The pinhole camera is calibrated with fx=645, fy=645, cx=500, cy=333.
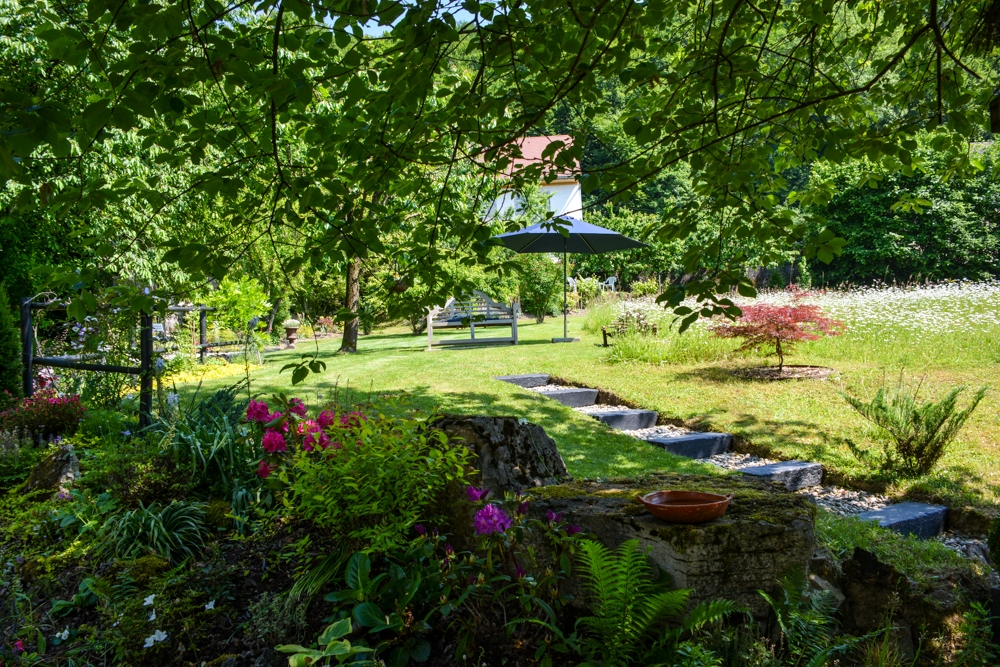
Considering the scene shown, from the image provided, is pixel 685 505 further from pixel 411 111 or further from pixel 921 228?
pixel 921 228

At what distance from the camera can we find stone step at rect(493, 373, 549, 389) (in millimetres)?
8711

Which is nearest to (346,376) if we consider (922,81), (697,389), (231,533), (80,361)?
(80,361)

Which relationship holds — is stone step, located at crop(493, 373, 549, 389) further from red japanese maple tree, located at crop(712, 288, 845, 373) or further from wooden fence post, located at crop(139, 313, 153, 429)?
wooden fence post, located at crop(139, 313, 153, 429)

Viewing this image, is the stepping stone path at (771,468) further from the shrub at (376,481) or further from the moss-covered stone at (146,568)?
the moss-covered stone at (146,568)

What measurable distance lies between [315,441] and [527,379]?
581 centimetres

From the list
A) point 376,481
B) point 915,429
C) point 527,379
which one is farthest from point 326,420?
point 527,379

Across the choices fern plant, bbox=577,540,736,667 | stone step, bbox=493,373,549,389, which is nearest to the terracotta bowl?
fern plant, bbox=577,540,736,667

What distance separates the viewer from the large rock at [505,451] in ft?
10.4

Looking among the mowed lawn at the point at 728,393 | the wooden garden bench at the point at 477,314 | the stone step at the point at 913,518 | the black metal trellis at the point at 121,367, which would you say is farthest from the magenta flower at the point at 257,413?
the wooden garden bench at the point at 477,314

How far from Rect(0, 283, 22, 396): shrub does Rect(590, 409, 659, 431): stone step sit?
5799 mm

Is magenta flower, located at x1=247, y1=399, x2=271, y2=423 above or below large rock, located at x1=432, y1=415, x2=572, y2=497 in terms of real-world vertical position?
above

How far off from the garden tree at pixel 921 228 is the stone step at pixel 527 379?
18.7 metres

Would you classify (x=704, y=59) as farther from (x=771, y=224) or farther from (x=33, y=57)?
(x=33, y=57)

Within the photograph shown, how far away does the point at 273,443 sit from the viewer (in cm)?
332
